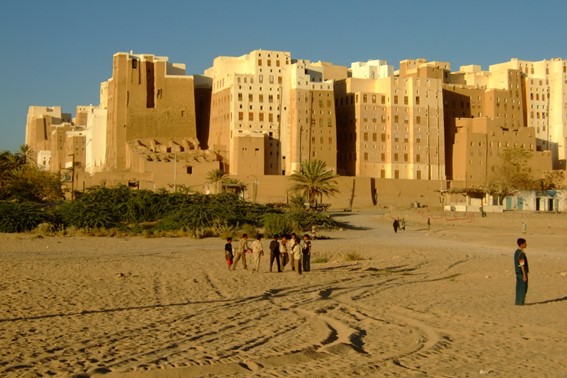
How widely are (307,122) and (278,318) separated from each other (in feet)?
197

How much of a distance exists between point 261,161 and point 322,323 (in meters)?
58.0

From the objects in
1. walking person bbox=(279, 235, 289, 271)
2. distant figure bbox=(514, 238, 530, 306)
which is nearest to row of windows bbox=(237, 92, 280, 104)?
walking person bbox=(279, 235, 289, 271)

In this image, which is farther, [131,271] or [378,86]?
[378,86]

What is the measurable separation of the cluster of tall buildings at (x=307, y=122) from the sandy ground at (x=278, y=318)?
47959 millimetres

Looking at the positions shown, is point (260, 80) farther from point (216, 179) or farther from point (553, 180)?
point (553, 180)

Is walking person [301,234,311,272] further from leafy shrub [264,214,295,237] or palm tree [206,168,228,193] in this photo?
palm tree [206,168,228,193]

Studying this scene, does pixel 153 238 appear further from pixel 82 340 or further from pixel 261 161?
pixel 261 161

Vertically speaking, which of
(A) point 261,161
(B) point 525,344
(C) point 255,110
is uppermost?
(C) point 255,110

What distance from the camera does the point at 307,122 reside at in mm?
71812

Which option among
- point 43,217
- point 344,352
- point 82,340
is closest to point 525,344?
point 344,352

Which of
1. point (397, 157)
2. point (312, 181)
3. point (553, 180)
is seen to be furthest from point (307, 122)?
point (553, 180)

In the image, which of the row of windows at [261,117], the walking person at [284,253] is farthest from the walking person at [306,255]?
the row of windows at [261,117]

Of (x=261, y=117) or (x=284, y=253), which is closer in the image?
(x=284, y=253)

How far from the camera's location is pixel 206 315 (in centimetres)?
1237
